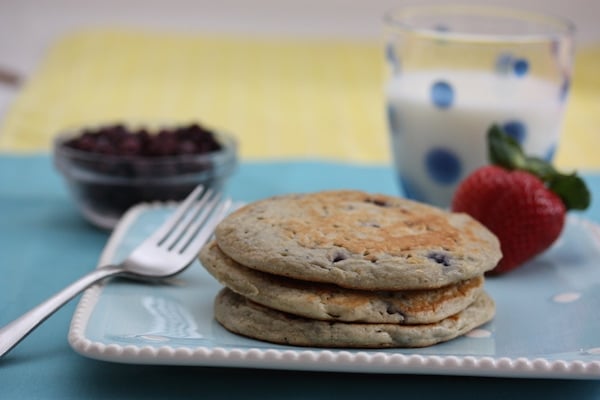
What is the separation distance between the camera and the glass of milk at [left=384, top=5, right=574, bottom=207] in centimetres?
175

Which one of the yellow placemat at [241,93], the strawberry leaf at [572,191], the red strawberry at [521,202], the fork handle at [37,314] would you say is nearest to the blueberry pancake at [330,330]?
the fork handle at [37,314]

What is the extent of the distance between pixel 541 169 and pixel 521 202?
0.10m

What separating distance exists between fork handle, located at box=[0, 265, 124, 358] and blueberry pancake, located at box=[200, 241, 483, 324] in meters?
0.19

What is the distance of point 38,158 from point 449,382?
1.36m

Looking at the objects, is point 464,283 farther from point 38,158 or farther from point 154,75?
point 154,75

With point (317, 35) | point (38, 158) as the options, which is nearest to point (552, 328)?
point (38, 158)

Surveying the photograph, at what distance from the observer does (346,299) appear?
3.43 ft

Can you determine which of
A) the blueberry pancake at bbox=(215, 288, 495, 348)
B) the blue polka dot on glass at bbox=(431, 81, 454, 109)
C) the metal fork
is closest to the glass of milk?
the blue polka dot on glass at bbox=(431, 81, 454, 109)

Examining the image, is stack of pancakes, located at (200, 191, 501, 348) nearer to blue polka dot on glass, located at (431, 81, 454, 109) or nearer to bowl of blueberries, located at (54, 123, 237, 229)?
bowl of blueberries, located at (54, 123, 237, 229)

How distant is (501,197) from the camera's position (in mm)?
1459

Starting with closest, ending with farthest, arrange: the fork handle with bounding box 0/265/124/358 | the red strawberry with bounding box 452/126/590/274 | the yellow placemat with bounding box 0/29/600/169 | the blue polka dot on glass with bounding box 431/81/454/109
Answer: the fork handle with bounding box 0/265/124/358, the red strawberry with bounding box 452/126/590/274, the blue polka dot on glass with bounding box 431/81/454/109, the yellow placemat with bounding box 0/29/600/169

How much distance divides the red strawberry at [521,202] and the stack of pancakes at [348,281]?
0.81 ft

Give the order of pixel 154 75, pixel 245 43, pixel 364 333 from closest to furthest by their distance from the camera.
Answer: pixel 364 333
pixel 154 75
pixel 245 43

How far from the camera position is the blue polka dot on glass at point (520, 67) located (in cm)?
175
